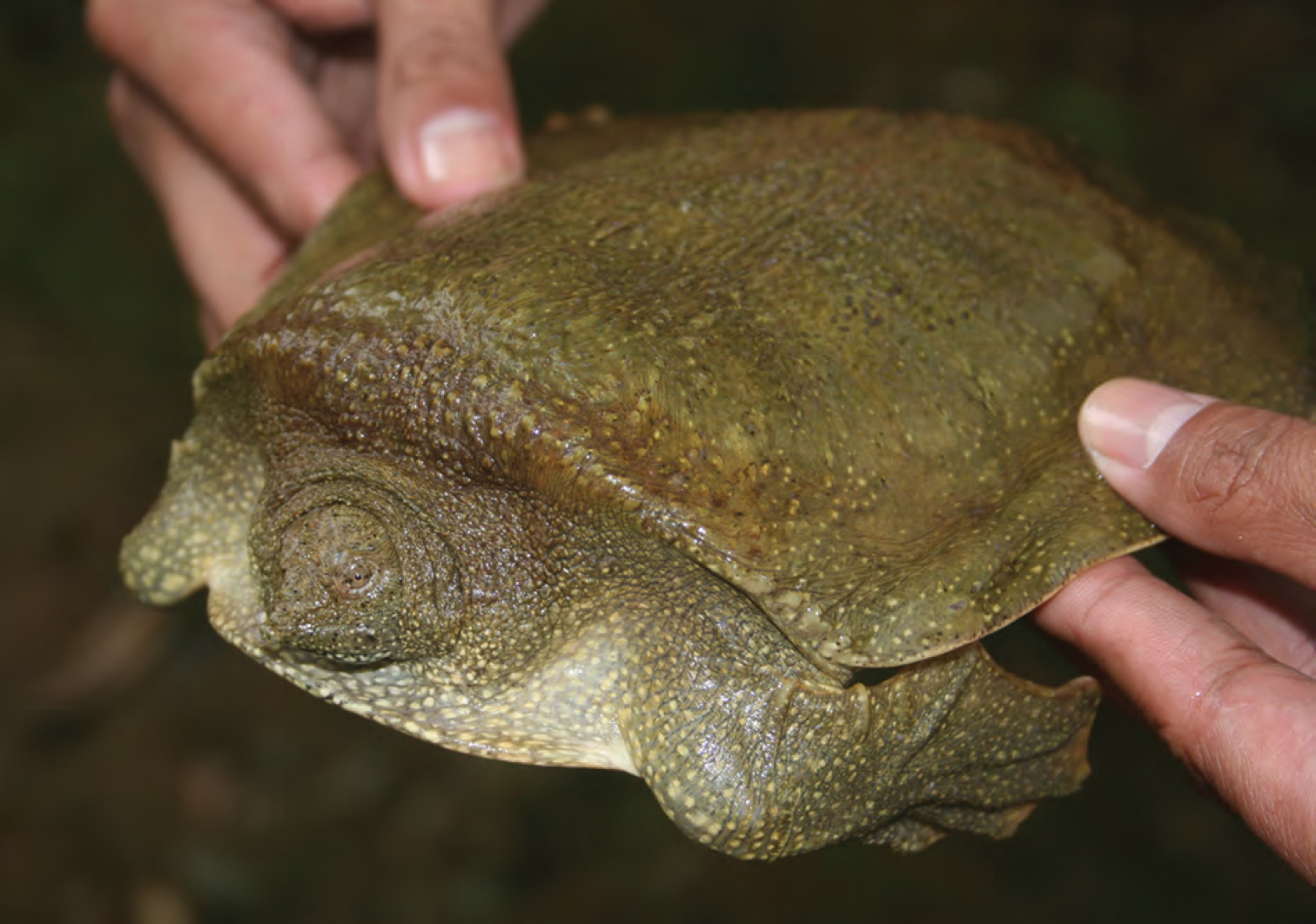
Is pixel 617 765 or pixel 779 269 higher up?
pixel 779 269

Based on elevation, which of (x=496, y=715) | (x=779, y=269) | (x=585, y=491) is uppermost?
(x=779, y=269)

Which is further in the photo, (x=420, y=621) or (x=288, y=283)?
(x=288, y=283)

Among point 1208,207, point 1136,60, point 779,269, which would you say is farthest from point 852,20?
point 779,269

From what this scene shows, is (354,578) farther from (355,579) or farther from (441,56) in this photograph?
(441,56)

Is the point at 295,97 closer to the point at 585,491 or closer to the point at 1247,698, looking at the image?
the point at 585,491

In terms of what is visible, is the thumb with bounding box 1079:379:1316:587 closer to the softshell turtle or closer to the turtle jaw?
the softshell turtle

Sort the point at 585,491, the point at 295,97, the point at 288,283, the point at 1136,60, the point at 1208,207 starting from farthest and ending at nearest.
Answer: the point at 1136,60
the point at 1208,207
the point at 295,97
the point at 288,283
the point at 585,491

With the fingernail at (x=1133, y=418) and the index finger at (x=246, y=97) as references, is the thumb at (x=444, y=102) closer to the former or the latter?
the index finger at (x=246, y=97)
